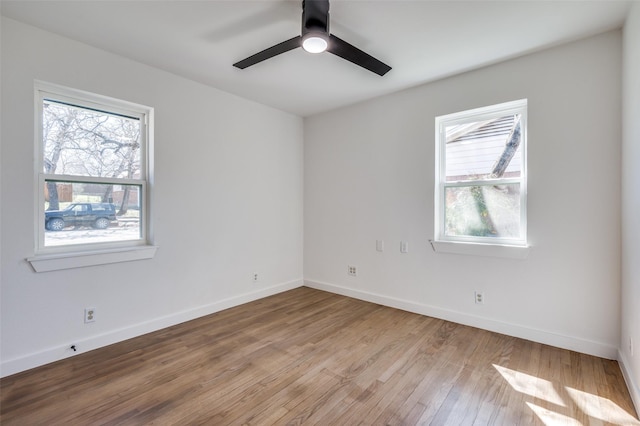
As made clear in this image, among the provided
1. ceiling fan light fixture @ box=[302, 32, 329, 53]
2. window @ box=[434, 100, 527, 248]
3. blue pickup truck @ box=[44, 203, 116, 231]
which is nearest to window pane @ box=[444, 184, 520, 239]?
window @ box=[434, 100, 527, 248]

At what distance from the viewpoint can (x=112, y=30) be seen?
237 cm

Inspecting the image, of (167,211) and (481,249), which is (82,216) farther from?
(481,249)

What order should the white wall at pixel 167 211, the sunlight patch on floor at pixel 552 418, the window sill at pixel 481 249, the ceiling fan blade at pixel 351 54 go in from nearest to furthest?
the sunlight patch on floor at pixel 552 418 → the ceiling fan blade at pixel 351 54 → the white wall at pixel 167 211 → the window sill at pixel 481 249

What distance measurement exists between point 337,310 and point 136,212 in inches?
96.8

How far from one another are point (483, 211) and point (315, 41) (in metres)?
2.34

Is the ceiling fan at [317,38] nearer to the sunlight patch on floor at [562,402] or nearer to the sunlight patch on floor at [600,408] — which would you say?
the sunlight patch on floor at [562,402]

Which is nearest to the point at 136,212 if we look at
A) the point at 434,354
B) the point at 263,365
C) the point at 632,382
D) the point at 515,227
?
the point at 263,365

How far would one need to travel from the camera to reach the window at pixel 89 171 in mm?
2479

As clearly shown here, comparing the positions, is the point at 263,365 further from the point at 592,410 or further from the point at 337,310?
the point at 592,410

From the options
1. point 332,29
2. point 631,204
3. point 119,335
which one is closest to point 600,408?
point 631,204

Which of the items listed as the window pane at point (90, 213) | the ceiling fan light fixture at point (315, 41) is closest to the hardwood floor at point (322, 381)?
the window pane at point (90, 213)

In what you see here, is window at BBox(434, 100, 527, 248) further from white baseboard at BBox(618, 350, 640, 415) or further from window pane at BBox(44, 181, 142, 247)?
window pane at BBox(44, 181, 142, 247)

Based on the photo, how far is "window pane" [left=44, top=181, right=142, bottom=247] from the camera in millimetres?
2512

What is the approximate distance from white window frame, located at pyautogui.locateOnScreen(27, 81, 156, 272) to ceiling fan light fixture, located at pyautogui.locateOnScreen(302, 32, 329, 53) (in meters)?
1.90
